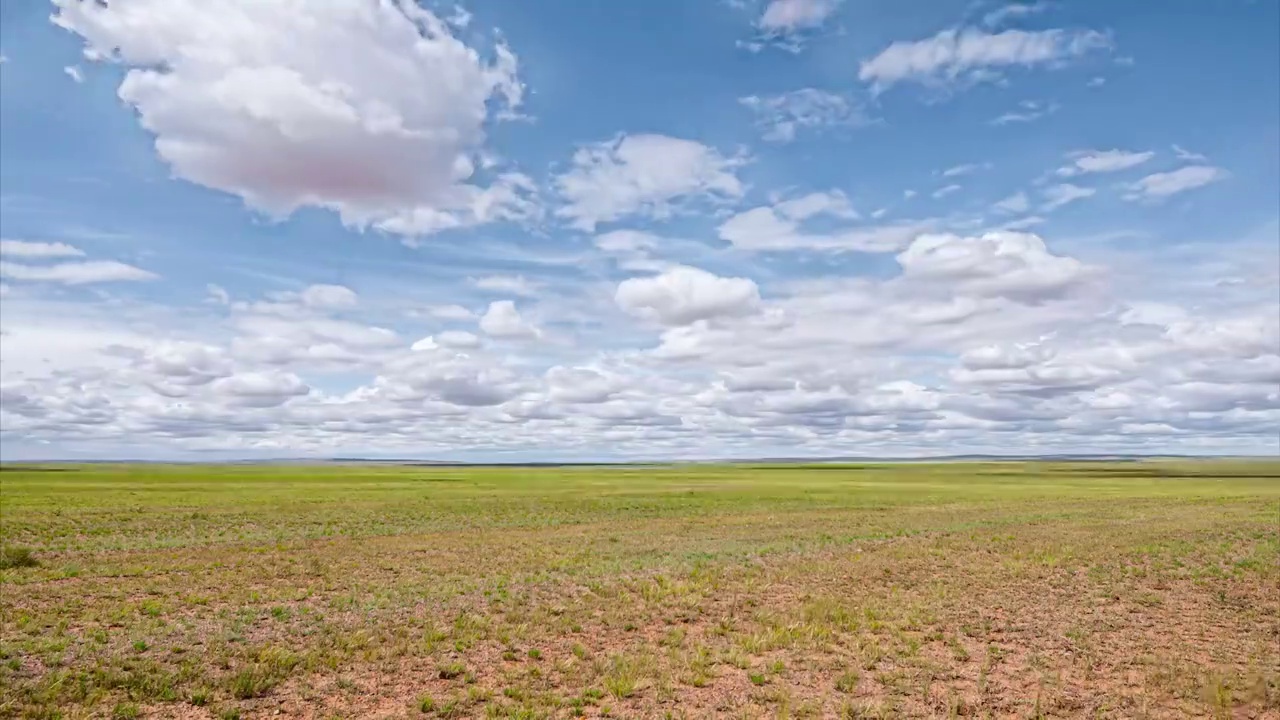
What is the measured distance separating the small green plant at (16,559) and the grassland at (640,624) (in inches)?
4.1

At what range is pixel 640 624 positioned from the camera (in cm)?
2114

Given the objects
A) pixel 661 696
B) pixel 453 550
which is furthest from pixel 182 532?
pixel 661 696

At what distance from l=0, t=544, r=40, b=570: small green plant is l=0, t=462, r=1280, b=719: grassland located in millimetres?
103

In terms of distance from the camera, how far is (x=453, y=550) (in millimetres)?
36688

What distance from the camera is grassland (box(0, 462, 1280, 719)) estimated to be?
1500cm

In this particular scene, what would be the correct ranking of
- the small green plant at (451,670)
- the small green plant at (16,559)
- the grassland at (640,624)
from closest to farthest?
1. the grassland at (640,624)
2. the small green plant at (451,670)
3. the small green plant at (16,559)

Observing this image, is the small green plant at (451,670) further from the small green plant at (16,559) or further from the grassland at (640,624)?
the small green plant at (16,559)

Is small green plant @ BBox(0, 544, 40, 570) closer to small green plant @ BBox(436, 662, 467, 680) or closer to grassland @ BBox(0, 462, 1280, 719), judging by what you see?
grassland @ BBox(0, 462, 1280, 719)

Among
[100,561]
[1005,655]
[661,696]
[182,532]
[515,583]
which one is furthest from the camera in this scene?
[182,532]

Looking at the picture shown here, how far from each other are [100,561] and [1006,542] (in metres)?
42.5

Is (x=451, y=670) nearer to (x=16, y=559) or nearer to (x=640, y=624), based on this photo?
(x=640, y=624)

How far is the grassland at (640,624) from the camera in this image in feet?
49.2

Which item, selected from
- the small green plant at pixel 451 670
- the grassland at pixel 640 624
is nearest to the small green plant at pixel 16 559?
the grassland at pixel 640 624

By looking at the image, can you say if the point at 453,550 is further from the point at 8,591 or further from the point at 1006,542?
the point at 1006,542
